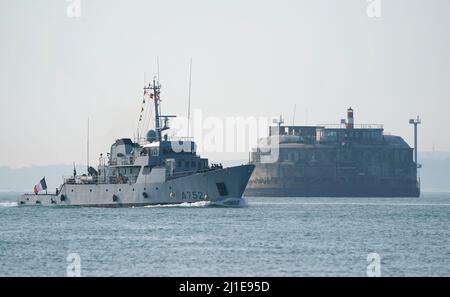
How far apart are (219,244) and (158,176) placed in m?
37.0

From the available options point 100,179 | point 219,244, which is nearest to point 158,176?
point 100,179

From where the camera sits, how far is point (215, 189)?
94.9 meters

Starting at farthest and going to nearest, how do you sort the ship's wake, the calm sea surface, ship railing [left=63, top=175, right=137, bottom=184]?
ship railing [left=63, top=175, right=137, bottom=184]
the ship's wake
the calm sea surface

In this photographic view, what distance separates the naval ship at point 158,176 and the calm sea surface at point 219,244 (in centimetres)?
411

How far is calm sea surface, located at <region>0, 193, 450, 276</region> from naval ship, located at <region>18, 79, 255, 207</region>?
162 inches

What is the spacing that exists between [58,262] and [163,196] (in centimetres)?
4553

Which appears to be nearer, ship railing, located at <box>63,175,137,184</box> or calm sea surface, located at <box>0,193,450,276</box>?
calm sea surface, located at <box>0,193,450,276</box>

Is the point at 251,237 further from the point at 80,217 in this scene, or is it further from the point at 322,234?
the point at 80,217

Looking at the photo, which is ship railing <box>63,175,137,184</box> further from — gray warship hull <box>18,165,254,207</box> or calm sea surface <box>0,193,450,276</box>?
calm sea surface <box>0,193,450,276</box>

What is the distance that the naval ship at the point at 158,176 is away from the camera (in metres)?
94.9

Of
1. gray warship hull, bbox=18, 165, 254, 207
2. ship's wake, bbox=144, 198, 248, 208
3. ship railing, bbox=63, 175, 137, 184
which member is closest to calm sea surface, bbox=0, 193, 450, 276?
gray warship hull, bbox=18, 165, 254, 207

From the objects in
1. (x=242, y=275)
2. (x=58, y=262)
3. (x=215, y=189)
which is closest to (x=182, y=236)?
(x=58, y=262)

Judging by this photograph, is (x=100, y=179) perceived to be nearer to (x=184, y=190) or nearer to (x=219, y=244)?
(x=184, y=190)

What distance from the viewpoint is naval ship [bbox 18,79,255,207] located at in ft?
311
